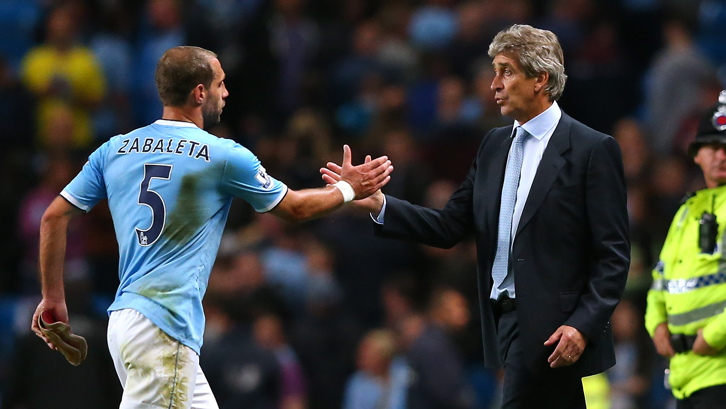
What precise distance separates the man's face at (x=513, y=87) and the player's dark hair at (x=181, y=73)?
4.67ft

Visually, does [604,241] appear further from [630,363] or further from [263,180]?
[630,363]

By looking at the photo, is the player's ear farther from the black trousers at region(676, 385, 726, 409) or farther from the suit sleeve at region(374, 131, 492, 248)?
the black trousers at region(676, 385, 726, 409)

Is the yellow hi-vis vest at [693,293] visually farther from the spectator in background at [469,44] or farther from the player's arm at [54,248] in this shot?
the spectator in background at [469,44]

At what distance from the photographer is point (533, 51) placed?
5.28m

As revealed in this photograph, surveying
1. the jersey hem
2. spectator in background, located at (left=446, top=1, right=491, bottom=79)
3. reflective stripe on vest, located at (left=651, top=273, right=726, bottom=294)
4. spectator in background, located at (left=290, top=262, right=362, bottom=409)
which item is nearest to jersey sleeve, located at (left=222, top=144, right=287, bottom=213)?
the jersey hem

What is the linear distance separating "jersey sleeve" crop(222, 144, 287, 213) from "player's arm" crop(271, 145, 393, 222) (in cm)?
6

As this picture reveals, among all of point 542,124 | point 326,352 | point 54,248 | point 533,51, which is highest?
point 533,51

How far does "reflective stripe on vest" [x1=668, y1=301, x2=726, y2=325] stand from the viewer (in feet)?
19.0

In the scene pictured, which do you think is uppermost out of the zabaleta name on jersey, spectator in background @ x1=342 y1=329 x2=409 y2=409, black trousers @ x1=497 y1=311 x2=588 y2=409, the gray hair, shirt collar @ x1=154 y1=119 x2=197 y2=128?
the gray hair

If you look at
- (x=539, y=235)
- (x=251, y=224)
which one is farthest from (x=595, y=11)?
(x=539, y=235)

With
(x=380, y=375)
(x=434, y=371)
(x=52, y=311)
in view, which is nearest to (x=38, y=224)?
(x=380, y=375)

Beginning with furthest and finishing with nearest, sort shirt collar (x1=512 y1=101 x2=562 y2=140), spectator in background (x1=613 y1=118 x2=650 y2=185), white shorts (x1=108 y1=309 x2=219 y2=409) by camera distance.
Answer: spectator in background (x1=613 y1=118 x2=650 y2=185)
shirt collar (x1=512 y1=101 x2=562 y2=140)
white shorts (x1=108 y1=309 x2=219 y2=409)

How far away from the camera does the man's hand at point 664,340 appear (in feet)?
19.8

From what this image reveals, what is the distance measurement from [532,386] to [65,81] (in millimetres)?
8344
